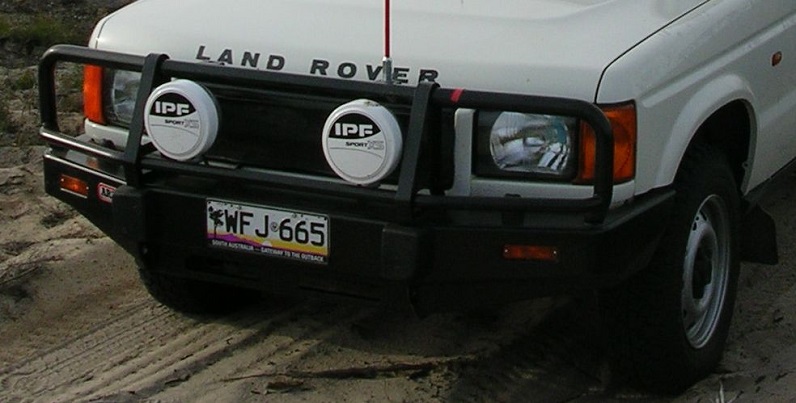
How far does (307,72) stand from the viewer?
3.64m

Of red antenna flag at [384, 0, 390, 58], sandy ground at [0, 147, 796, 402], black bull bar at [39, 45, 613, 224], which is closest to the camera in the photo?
black bull bar at [39, 45, 613, 224]

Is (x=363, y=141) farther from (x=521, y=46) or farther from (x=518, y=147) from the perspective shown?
(x=521, y=46)

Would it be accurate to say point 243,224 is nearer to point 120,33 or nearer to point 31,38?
point 120,33

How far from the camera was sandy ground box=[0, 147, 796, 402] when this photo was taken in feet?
13.2

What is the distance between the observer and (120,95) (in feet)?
12.9

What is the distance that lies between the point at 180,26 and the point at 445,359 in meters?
1.33

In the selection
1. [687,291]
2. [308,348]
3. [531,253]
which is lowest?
[308,348]

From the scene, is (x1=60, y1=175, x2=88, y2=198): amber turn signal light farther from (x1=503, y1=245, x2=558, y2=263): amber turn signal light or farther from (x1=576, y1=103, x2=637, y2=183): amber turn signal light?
(x1=576, y1=103, x2=637, y2=183): amber turn signal light

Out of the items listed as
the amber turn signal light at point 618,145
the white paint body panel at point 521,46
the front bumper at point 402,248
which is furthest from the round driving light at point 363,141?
the amber turn signal light at point 618,145

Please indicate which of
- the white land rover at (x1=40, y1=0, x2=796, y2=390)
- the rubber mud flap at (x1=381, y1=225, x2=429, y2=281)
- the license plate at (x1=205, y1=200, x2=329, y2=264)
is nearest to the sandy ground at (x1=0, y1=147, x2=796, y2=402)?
the white land rover at (x1=40, y1=0, x2=796, y2=390)

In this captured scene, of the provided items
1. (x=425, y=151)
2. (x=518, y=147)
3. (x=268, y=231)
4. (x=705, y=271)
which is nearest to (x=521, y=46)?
(x=518, y=147)

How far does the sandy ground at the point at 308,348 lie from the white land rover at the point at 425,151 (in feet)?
1.07

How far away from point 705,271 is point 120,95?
1813 mm

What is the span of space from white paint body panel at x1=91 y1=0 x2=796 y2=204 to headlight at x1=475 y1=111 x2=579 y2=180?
5cm
